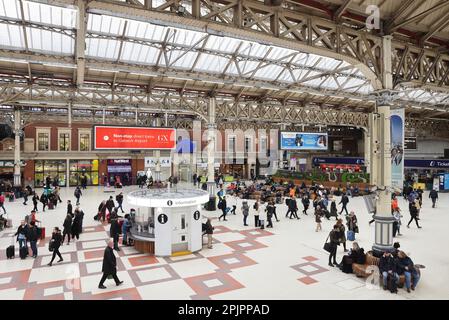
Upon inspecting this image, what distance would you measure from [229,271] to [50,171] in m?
30.3

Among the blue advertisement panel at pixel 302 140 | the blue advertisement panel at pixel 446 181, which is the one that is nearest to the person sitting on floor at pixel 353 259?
the blue advertisement panel at pixel 302 140

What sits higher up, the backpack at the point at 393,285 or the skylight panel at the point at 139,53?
the skylight panel at the point at 139,53

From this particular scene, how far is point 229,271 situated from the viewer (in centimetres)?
948

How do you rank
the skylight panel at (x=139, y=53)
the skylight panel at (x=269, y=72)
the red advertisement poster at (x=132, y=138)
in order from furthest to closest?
1. the skylight panel at (x=269, y=72)
2. the skylight panel at (x=139, y=53)
3. the red advertisement poster at (x=132, y=138)

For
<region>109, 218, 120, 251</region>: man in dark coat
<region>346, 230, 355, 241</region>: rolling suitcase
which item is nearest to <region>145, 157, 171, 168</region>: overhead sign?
<region>109, 218, 120, 251</region>: man in dark coat

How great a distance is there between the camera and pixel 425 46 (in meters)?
11.7

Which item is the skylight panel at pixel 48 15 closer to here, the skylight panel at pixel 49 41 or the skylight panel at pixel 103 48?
the skylight panel at pixel 49 41

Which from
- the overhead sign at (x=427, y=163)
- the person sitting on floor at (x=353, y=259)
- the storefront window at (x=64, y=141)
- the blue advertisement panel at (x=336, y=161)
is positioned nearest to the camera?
the person sitting on floor at (x=353, y=259)

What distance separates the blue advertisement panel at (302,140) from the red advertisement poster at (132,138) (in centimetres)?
1308

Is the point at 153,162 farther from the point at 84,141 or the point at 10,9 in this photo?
the point at 10,9

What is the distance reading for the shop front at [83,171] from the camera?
34.4 m

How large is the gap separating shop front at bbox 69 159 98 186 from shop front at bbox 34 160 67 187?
2.55ft
